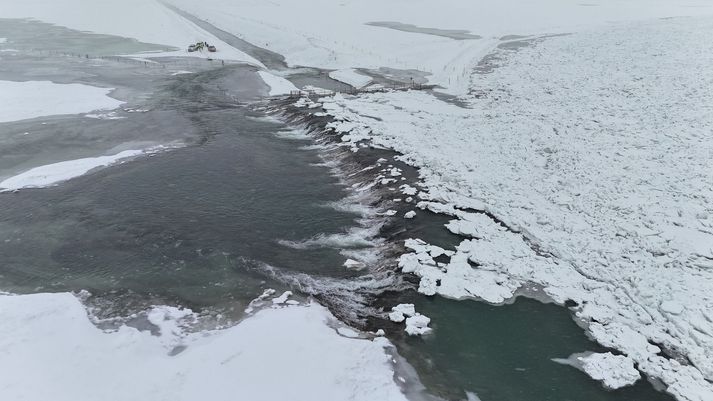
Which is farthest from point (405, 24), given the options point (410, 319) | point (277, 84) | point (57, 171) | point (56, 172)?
point (410, 319)

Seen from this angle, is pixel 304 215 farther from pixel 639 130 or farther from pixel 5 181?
Answer: pixel 639 130

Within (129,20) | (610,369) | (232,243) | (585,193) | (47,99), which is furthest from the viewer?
(129,20)

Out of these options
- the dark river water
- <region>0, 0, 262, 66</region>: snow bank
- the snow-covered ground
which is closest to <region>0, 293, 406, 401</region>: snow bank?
the dark river water

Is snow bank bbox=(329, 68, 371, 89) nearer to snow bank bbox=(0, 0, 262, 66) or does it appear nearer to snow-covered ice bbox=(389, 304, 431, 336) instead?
snow bank bbox=(0, 0, 262, 66)

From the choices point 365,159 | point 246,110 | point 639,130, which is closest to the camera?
point 365,159

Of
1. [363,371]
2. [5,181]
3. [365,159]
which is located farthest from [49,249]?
[365,159]

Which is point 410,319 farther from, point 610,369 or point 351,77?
point 351,77

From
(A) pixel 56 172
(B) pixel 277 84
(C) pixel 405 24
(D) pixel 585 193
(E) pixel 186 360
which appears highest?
(C) pixel 405 24

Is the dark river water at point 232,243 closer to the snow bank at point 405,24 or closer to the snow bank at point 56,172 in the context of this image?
the snow bank at point 56,172
